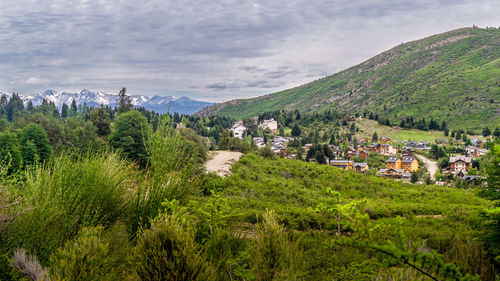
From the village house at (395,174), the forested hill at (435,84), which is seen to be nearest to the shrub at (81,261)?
the village house at (395,174)

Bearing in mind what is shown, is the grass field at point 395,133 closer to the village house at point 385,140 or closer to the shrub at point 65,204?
the village house at point 385,140

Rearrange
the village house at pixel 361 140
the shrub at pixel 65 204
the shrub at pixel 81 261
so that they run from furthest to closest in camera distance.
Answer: the village house at pixel 361 140 < the shrub at pixel 65 204 < the shrub at pixel 81 261

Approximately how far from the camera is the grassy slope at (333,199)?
934cm

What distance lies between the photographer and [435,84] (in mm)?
124188

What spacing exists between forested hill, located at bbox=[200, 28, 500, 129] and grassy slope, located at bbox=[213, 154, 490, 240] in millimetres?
87448

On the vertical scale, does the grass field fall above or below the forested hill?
below

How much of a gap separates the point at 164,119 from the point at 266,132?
8458 centimetres

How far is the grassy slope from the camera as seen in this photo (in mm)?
9344

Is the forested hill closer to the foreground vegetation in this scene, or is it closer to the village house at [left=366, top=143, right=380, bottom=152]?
the village house at [left=366, top=143, right=380, bottom=152]

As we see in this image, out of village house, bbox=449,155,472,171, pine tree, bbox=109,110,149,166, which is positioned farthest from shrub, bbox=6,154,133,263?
village house, bbox=449,155,472,171

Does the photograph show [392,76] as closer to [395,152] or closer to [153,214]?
[395,152]

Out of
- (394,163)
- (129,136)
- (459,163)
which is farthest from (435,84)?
(129,136)

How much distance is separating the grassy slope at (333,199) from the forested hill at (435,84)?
287 feet

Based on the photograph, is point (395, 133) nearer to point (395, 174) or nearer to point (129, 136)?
point (395, 174)
